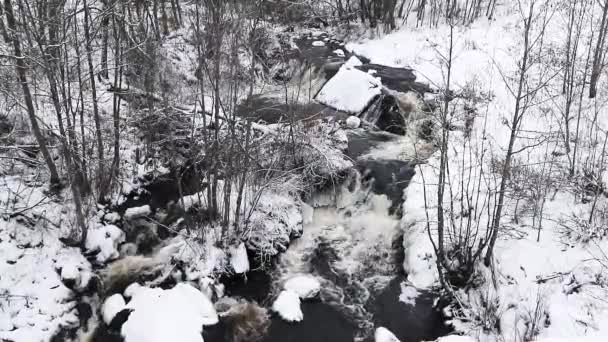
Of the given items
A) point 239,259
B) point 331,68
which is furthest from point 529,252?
point 331,68

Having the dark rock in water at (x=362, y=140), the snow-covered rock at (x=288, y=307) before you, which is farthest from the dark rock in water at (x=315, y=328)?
the dark rock in water at (x=362, y=140)

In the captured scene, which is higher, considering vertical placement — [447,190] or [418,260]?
[447,190]

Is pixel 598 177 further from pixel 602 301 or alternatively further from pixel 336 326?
pixel 336 326

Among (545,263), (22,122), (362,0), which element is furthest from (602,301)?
(362,0)

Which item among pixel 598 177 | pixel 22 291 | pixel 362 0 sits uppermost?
pixel 362 0

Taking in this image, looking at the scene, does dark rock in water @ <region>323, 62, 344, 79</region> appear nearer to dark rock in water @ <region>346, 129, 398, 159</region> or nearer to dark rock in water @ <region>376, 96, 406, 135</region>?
dark rock in water @ <region>376, 96, 406, 135</region>

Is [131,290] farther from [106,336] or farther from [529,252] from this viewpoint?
[529,252]
